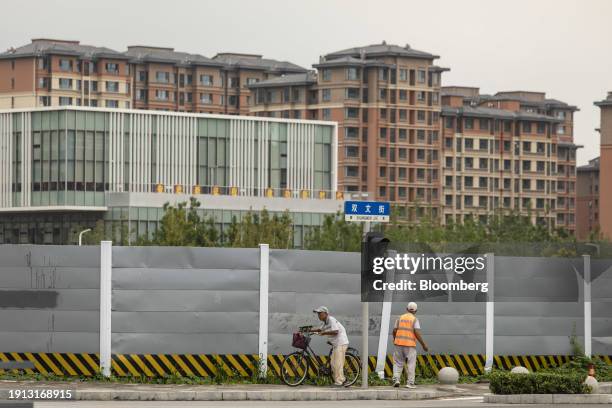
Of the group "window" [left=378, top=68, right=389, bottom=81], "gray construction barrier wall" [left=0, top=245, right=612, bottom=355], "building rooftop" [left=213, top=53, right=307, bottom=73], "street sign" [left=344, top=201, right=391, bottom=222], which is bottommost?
"gray construction barrier wall" [left=0, top=245, right=612, bottom=355]

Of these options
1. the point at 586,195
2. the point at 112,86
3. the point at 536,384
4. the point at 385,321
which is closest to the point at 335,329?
the point at 385,321

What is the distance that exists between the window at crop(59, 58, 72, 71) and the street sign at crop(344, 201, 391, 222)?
5779 inches

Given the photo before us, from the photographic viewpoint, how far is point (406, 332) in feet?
82.4

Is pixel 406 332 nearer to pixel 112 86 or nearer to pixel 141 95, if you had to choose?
pixel 112 86

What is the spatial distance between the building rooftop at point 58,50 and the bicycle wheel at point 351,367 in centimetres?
14461

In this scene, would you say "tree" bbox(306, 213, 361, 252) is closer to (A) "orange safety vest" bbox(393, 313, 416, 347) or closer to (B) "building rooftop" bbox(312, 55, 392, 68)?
(A) "orange safety vest" bbox(393, 313, 416, 347)

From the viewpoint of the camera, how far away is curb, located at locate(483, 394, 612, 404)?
22656 millimetres

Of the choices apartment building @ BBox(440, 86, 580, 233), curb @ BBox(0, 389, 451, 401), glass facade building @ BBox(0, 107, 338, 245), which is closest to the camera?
curb @ BBox(0, 389, 451, 401)

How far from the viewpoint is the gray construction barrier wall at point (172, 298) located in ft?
80.7

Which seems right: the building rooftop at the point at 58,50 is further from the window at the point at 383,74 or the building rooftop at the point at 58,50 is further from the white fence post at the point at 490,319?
the white fence post at the point at 490,319

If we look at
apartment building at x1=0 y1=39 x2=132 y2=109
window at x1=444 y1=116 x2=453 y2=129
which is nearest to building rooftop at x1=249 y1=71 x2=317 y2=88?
window at x1=444 y1=116 x2=453 y2=129

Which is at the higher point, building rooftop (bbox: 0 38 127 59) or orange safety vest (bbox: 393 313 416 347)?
building rooftop (bbox: 0 38 127 59)

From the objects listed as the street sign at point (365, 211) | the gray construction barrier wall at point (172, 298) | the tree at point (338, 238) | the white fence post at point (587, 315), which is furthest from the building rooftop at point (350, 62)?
the street sign at point (365, 211)

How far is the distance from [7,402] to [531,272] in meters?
11.0
